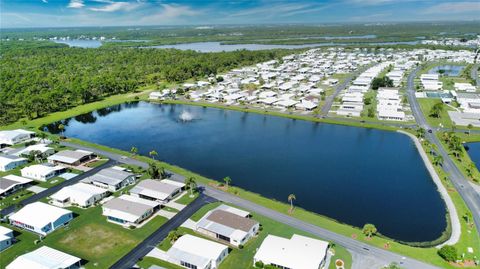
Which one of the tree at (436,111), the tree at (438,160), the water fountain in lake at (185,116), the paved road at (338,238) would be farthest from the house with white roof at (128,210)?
the tree at (436,111)

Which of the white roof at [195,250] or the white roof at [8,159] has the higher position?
the white roof at [8,159]

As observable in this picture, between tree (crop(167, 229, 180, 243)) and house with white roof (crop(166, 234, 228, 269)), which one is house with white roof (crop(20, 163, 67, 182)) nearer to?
tree (crop(167, 229, 180, 243))

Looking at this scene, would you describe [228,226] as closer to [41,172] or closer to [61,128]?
[41,172]

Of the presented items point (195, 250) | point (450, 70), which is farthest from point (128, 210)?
point (450, 70)

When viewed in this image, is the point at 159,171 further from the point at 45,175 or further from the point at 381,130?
the point at 381,130

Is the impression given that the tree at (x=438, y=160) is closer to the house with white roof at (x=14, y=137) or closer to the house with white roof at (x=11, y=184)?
the house with white roof at (x=11, y=184)
